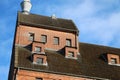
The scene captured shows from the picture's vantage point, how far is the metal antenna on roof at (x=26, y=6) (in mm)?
66562

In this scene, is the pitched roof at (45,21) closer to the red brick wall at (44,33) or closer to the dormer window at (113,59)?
the red brick wall at (44,33)

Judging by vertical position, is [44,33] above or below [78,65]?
above

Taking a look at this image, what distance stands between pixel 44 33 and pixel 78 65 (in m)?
8.18

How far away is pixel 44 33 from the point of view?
6025cm

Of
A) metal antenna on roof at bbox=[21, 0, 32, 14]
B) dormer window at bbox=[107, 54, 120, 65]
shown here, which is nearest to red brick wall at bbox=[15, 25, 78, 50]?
dormer window at bbox=[107, 54, 120, 65]

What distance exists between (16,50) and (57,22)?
35.2ft

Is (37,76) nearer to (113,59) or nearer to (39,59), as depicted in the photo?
(39,59)

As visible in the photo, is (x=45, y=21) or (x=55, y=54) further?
(x=45, y=21)

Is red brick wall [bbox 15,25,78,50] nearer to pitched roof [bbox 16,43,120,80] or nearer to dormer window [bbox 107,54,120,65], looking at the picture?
pitched roof [bbox 16,43,120,80]

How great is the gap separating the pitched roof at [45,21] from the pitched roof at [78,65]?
4744mm

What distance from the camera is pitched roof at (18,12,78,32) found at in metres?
60.5

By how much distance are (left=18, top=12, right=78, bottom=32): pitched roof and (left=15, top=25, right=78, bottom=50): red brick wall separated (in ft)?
2.63

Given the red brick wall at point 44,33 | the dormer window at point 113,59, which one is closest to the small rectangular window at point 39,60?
the red brick wall at point 44,33

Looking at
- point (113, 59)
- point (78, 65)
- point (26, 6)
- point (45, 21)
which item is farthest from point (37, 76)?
point (26, 6)
